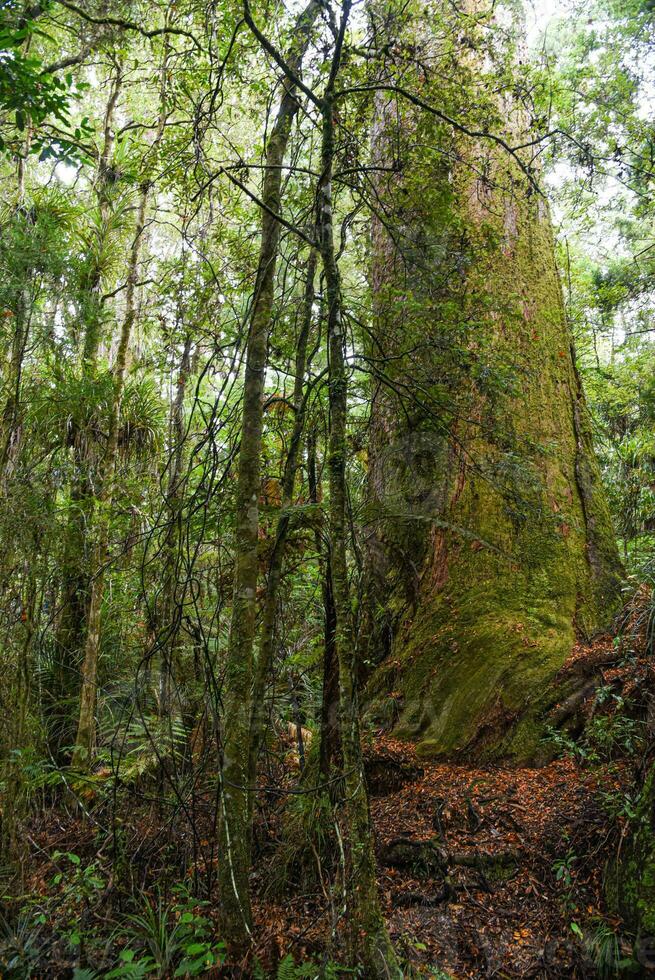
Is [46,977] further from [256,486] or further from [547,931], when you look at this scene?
[256,486]

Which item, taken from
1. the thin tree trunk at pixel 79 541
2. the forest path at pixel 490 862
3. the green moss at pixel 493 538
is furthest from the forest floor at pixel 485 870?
the thin tree trunk at pixel 79 541

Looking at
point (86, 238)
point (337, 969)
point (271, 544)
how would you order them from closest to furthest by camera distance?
point (337, 969) < point (271, 544) < point (86, 238)

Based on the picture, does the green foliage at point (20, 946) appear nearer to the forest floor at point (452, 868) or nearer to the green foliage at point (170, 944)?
the forest floor at point (452, 868)

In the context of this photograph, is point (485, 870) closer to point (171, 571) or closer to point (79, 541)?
point (171, 571)

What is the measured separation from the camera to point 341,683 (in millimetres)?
2547

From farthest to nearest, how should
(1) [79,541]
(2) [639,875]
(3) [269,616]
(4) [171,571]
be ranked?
(1) [79,541] → (4) [171,571] → (3) [269,616] → (2) [639,875]

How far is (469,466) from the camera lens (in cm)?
389

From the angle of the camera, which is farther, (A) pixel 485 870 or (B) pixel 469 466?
(B) pixel 469 466

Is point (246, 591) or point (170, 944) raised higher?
point (246, 591)

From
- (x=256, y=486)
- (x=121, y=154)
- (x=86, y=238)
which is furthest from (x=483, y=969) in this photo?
(x=121, y=154)

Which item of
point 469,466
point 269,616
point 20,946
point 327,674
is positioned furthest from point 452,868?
point 20,946

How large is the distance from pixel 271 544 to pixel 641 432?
621 centimetres

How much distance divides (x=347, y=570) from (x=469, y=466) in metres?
1.27

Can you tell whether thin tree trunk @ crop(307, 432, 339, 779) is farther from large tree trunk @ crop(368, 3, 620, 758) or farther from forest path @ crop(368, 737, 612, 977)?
large tree trunk @ crop(368, 3, 620, 758)
